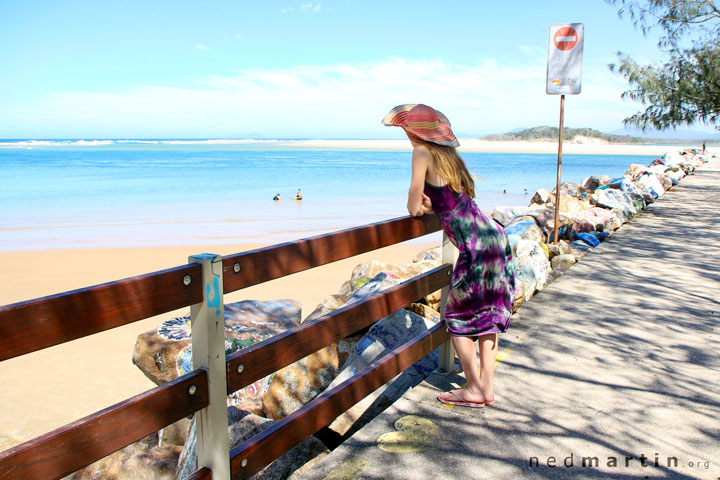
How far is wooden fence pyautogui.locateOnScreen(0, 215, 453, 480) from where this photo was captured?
1612 mm

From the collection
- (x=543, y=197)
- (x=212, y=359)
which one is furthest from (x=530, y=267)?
(x=543, y=197)

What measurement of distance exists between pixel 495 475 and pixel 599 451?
1.84ft

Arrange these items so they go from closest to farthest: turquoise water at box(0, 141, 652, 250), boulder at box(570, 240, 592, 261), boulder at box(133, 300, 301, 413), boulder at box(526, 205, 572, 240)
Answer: boulder at box(133, 300, 301, 413), boulder at box(570, 240, 592, 261), boulder at box(526, 205, 572, 240), turquoise water at box(0, 141, 652, 250)

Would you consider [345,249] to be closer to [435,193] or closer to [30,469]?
[435,193]

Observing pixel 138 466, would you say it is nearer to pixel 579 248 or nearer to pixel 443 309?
pixel 443 309

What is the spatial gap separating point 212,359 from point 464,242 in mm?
1446

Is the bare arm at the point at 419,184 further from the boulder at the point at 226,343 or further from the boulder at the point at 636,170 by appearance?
the boulder at the point at 636,170

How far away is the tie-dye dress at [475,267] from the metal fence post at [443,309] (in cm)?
42

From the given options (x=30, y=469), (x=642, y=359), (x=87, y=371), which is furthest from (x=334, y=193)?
(x=30, y=469)

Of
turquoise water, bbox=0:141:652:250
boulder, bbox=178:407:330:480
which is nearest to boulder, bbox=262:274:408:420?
boulder, bbox=178:407:330:480

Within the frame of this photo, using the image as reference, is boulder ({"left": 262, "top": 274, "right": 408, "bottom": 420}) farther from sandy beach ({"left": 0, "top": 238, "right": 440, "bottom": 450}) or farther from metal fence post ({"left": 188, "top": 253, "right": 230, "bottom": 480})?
sandy beach ({"left": 0, "top": 238, "right": 440, "bottom": 450})

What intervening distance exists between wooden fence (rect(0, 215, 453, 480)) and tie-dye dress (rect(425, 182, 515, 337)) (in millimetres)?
343

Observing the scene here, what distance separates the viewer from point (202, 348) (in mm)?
2057

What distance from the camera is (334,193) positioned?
2473 cm
